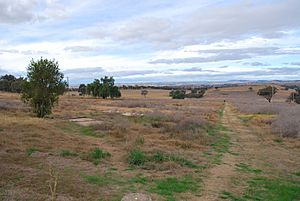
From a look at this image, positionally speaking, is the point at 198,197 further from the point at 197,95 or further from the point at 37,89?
the point at 197,95

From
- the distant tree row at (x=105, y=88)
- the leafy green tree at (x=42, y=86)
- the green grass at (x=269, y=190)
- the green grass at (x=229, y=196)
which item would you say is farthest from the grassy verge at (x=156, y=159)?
the distant tree row at (x=105, y=88)

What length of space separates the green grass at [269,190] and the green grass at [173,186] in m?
1.15

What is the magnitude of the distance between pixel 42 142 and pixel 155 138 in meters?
6.91

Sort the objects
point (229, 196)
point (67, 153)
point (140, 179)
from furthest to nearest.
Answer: point (67, 153), point (140, 179), point (229, 196)

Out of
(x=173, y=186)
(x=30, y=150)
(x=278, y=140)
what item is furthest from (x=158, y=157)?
(x=278, y=140)

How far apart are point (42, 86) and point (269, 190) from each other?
78.6 ft

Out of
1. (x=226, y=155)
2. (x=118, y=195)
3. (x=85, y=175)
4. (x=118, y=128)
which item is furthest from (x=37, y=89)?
(x=118, y=195)

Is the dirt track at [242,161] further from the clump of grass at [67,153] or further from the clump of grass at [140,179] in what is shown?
the clump of grass at [67,153]

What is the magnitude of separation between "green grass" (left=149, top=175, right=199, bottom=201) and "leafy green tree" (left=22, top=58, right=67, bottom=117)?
21.7 metres

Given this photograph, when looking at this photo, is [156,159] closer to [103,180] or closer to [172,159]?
[172,159]

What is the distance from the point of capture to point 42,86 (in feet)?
105

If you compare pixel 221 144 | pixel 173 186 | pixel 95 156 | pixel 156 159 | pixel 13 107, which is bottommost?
pixel 221 144

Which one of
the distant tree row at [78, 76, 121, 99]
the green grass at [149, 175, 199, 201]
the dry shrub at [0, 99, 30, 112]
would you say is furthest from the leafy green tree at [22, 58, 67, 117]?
the distant tree row at [78, 76, 121, 99]

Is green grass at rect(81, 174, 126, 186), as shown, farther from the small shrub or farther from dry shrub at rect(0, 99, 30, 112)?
dry shrub at rect(0, 99, 30, 112)
